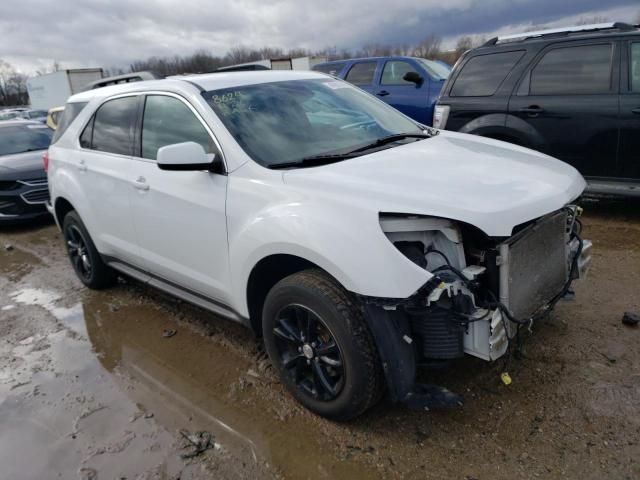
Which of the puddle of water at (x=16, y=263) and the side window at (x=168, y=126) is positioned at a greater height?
the side window at (x=168, y=126)

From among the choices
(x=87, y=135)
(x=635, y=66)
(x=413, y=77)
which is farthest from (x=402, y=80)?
(x=87, y=135)

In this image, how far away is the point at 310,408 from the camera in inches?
108

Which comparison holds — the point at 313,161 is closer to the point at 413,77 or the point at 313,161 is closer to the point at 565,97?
the point at 565,97

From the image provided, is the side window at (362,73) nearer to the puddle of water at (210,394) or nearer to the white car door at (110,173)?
the white car door at (110,173)

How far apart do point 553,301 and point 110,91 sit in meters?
3.81

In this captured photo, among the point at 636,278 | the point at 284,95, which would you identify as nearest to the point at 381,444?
the point at 284,95

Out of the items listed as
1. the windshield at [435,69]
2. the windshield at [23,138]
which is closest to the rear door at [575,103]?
the windshield at [435,69]

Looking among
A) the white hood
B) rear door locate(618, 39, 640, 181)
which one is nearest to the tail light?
rear door locate(618, 39, 640, 181)

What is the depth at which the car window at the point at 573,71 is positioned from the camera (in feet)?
17.1

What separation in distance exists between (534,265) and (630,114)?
3.47 meters

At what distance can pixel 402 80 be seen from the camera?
8859 mm

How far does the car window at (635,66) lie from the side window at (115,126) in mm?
4875

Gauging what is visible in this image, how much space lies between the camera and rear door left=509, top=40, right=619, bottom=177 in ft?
16.9

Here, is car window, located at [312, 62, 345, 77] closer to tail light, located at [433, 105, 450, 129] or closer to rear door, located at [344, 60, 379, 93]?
rear door, located at [344, 60, 379, 93]
